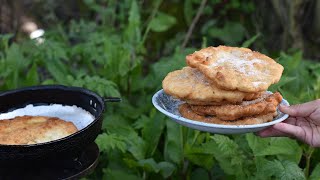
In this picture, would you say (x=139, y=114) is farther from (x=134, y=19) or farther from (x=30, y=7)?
(x=30, y=7)

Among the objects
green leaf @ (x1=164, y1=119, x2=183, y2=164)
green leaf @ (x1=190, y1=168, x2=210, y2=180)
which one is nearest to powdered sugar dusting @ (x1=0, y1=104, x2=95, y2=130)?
green leaf @ (x1=164, y1=119, x2=183, y2=164)

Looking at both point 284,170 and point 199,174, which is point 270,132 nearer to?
point 284,170

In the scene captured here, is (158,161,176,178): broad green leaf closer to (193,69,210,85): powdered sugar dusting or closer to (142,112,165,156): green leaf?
(142,112,165,156): green leaf

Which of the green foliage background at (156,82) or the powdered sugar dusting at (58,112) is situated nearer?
the powdered sugar dusting at (58,112)

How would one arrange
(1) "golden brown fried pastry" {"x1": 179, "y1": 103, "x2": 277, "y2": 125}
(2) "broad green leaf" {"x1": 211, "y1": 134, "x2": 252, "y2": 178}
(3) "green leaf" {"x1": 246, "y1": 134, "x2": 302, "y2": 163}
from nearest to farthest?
(1) "golden brown fried pastry" {"x1": 179, "y1": 103, "x2": 277, "y2": 125} < (2) "broad green leaf" {"x1": 211, "y1": 134, "x2": 252, "y2": 178} < (3) "green leaf" {"x1": 246, "y1": 134, "x2": 302, "y2": 163}

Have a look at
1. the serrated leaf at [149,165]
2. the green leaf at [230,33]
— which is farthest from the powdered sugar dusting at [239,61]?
the green leaf at [230,33]

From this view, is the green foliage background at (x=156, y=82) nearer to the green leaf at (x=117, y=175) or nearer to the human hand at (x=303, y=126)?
the green leaf at (x=117, y=175)

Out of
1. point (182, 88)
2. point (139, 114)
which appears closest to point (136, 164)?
point (139, 114)

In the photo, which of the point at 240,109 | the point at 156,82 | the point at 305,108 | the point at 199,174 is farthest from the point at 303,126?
the point at 156,82
